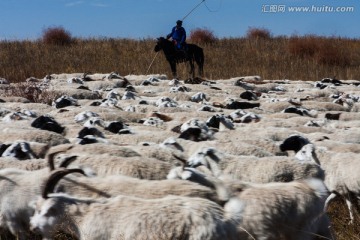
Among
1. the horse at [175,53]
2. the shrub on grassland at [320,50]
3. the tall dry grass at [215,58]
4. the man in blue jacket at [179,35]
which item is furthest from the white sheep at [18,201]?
the shrub on grassland at [320,50]

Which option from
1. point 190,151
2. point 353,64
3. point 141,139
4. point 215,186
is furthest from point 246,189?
point 353,64

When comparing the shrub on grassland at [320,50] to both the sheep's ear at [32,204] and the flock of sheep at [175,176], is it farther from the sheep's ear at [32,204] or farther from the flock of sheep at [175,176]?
the sheep's ear at [32,204]

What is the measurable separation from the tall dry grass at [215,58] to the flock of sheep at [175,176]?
1351 centimetres

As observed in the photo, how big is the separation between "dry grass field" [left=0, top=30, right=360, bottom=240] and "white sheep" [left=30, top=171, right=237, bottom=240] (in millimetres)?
17675

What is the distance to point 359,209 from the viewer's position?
18.3 feet

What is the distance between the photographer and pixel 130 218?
3686 mm

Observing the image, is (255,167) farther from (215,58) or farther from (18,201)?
(215,58)

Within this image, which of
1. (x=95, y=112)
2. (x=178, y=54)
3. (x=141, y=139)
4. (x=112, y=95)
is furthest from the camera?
(x=178, y=54)

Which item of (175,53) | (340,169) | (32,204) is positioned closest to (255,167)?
(340,169)

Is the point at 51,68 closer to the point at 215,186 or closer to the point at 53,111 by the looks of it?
the point at 53,111

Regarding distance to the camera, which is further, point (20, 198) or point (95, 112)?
point (95, 112)

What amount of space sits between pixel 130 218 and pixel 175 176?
1.22 metres

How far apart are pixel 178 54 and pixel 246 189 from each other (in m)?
17.2

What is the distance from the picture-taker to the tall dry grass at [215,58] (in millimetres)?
23766
